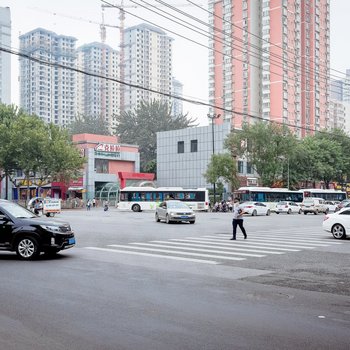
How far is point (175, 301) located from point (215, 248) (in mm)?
8468

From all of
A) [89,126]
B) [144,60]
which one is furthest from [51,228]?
[144,60]

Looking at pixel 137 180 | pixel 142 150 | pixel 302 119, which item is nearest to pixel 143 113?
pixel 142 150

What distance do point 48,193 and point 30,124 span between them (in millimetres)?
18248

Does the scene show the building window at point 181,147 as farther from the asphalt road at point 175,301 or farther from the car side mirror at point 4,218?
the car side mirror at point 4,218

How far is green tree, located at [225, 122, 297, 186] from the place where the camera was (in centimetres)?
6000

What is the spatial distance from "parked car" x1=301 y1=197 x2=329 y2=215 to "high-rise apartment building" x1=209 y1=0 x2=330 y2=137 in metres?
49.0

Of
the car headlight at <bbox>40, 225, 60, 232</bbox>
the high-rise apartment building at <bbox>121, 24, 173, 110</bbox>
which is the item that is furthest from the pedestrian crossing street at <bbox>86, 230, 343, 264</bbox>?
the high-rise apartment building at <bbox>121, 24, 173, 110</bbox>

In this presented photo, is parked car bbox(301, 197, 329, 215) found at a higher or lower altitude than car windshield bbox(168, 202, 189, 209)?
lower

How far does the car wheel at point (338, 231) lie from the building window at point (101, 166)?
5648 centimetres

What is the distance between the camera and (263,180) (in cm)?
6231

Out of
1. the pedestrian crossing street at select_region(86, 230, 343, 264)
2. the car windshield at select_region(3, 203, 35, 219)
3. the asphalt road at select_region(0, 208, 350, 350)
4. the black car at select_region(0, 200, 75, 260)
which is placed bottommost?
the pedestrian crossing street at select_region(86, 230, 343, 264)

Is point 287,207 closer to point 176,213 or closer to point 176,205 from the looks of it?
point 176,205

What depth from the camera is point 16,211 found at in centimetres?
1348

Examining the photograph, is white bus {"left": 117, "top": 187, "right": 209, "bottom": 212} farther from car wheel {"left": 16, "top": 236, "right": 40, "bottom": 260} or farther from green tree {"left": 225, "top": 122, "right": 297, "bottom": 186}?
car wheel {"left": 16, "top": 236, "right": 40, "bottom": 260}
